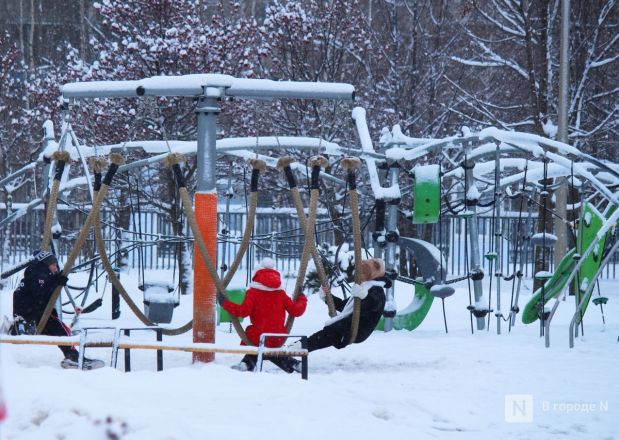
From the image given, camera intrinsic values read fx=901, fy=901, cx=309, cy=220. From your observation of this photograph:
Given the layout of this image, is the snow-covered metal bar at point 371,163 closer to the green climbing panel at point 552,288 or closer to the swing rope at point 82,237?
the green climbing panel at point 552,288

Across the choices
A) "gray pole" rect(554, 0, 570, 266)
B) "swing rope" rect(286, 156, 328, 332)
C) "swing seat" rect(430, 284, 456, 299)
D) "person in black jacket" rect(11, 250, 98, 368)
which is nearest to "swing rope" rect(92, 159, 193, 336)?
"person in black jacket" rect(11, 250, 98, 368)

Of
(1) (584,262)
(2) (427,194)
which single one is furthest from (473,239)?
(1) (584,262)

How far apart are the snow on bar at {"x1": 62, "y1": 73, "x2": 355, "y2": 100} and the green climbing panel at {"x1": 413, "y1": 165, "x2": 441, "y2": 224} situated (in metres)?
2.74

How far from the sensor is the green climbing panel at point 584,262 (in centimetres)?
1135

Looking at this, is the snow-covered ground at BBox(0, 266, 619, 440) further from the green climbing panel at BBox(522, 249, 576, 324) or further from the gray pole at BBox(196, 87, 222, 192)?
the gray pole at BBox(196, 87, 222, 192)

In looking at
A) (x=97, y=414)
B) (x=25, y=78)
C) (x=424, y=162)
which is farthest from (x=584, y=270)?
(x=25, y=78)

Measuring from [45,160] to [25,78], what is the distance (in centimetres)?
1781

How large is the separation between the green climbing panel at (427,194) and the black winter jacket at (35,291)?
16.1ft

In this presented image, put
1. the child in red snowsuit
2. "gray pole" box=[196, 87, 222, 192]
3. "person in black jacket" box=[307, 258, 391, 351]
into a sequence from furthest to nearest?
"gray pole" box=[196, 87, 222, 192]
"person in black jacket" box=[307, 258, 391, 351]
the child in red snowsuit

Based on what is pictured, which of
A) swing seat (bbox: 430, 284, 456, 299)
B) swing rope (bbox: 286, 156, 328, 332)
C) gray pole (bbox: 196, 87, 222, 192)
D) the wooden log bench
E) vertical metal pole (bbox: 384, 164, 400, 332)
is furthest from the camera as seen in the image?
vertical metal pole (bbox: 384, 164, 400, 332)

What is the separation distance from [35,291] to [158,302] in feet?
10.9

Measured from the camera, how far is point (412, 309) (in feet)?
40.5

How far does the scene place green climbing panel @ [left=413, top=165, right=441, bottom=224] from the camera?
1177 cm

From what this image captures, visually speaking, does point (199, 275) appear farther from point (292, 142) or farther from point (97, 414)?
point (97, 414)
